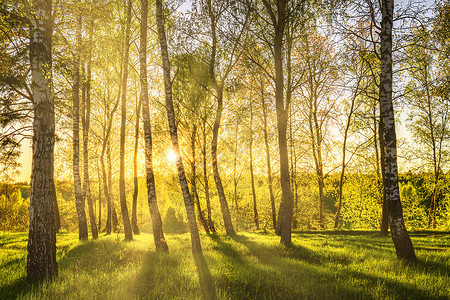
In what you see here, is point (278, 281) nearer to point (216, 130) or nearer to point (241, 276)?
point (241, 276)

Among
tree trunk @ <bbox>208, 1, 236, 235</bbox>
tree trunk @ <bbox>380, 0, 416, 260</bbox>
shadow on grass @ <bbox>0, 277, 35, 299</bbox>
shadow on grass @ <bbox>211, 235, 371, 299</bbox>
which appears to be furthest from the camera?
tree trunk @ <bbox>208, 1, 236, 235</bbox>

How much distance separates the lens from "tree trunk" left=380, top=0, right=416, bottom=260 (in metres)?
7.86

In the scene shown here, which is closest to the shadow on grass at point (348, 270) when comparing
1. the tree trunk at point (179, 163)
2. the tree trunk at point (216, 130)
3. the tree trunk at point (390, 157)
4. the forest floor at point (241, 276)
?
the forest floor at point (241, 276)

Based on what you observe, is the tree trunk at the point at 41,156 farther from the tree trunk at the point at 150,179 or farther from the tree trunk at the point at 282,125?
the tree trunk at the point at 282,125

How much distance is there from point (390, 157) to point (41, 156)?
10824 millimetres

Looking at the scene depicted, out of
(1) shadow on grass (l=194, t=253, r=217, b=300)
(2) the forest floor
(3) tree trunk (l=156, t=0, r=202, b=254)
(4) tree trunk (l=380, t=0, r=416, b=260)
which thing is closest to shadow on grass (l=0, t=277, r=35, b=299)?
(2) the forest floor

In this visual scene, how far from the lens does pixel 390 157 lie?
7.99 m

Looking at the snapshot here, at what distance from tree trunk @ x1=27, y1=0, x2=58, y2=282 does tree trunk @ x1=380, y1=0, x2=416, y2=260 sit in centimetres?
1041

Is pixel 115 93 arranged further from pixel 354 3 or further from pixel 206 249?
pixel 354 3

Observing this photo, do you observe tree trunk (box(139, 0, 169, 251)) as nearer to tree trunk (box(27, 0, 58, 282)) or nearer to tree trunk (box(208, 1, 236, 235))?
tree trunk (box(27, 0, 58, 282))

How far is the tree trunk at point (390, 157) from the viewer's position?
25.8 feet

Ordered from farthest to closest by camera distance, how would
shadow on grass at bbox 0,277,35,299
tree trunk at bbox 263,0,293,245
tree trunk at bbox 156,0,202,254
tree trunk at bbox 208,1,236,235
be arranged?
tree trunk at bbox 208,1,236,235
tree trunk at bbox 263,0,293,245
tree trunk at bbox 156,0,202,254
shadow on grass at bbox 0,277,35,299

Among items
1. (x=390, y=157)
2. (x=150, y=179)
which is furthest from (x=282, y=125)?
(x=150, y=179)

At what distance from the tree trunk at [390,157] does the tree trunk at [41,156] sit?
10.4 meters
